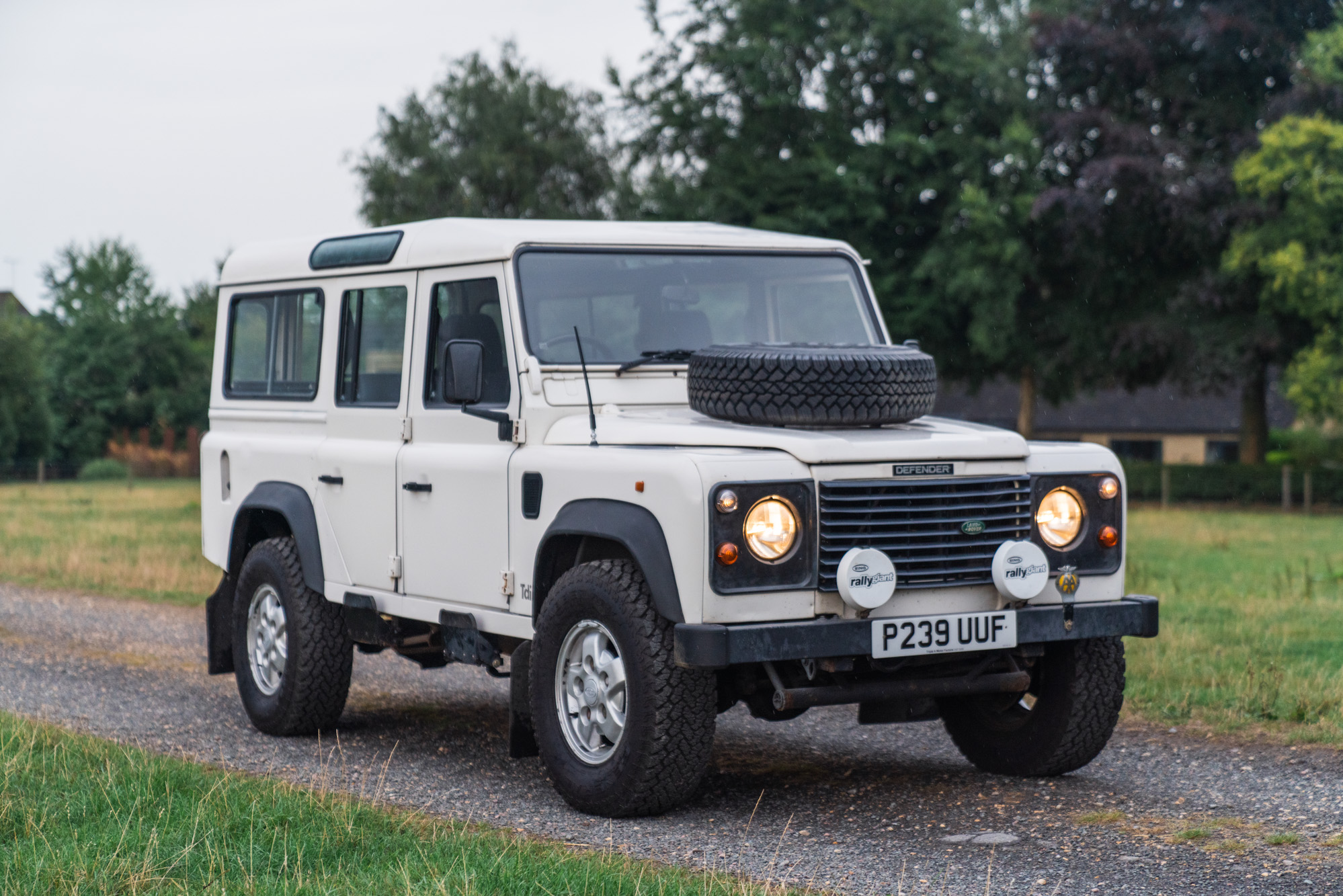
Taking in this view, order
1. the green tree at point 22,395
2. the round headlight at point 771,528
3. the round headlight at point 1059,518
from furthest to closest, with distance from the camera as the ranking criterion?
1. the green tree at point 22,395
2. the round headlight at point 1059,518
3. the round headlight at point 771,528

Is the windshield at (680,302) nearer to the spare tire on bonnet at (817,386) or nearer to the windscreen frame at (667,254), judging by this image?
the windscreen frame at (667,254)

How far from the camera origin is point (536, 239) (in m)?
7.20

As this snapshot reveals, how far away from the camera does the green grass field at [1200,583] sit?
8844 millimetres

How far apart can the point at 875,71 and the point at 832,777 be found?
27978 millimetres

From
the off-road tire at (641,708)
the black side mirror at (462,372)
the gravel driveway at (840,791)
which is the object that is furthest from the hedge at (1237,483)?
the off-road tire at (641,708)

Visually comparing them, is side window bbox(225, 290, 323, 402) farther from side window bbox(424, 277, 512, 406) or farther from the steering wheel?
the steering wheel

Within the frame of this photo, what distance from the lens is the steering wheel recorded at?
23.1 feet

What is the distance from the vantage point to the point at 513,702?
6.70m

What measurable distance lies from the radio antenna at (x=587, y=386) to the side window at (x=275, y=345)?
78.7 inches

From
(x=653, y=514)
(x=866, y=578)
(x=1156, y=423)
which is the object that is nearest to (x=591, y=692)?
(x=653, y=514)

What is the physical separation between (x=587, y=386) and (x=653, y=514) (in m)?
0.96

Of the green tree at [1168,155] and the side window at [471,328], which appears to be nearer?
the side window at [471,328]

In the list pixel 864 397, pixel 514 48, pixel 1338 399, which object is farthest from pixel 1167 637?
pixel 514 48

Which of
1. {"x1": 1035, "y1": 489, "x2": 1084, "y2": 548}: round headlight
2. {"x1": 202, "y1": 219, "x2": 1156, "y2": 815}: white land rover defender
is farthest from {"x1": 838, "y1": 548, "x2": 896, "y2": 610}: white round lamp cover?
{"x1": 1035, "y1": 489, "x2": 1084, "y2": 548}: round headlight
